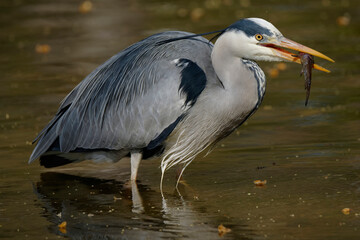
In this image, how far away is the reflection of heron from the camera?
6.56 m

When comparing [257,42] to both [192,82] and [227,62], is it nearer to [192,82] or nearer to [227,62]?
[227,62]

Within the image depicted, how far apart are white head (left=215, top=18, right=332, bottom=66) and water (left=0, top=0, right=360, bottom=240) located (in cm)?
110

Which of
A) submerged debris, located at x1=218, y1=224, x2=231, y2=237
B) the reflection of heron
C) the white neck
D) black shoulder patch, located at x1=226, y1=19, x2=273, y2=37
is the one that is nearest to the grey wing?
the reflection of heron

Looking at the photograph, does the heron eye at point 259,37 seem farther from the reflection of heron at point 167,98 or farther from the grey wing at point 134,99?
the grey wing at point 134,99

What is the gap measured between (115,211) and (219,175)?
3.70ft

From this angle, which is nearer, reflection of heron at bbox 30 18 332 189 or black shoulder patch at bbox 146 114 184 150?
reflection of heron at bbox 30 18 332 189

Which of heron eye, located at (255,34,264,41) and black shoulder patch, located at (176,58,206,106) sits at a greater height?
heron eye, located at (255,34,264,41)

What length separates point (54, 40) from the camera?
14.1 metres

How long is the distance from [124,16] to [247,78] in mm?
9545

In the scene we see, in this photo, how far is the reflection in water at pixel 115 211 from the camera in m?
5.81

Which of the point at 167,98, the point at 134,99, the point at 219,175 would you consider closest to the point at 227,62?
the point at 167,98

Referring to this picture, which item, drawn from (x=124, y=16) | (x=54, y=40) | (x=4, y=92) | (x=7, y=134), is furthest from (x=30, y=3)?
(x=7, y=134)

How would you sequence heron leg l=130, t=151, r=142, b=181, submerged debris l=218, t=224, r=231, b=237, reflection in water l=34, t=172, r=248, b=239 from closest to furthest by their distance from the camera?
submerged debris l=218, t=224, r=231, b=237 → reflection in water l=34, t=172, r=248, b=239 → heron leg l=130, t=151, r=142, b=181

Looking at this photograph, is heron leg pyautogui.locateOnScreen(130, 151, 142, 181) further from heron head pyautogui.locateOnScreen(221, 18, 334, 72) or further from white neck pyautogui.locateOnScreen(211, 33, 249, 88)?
heron head pyautogui.locateOnScreen(221, 18, 334, 72)
